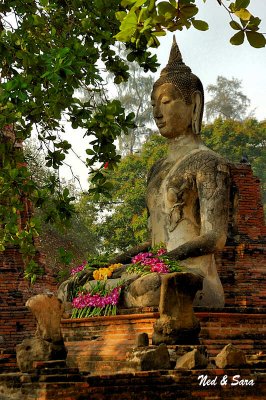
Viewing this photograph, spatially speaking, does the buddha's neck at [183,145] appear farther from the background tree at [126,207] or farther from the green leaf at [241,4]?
the background tree at [126,207]

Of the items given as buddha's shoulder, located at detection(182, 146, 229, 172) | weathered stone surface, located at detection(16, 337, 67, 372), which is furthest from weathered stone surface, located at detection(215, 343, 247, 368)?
buddha's shoulder, located at detection(182, 146, 229, 172)

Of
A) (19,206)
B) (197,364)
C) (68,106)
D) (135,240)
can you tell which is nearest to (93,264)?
(19,206)

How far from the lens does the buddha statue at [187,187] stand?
691cm

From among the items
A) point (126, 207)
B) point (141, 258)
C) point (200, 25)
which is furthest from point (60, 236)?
point (200, 25)

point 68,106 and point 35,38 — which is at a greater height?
point 35,38

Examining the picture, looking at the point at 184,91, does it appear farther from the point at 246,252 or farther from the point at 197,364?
the point at 246,252

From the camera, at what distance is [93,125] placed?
714 centimetres

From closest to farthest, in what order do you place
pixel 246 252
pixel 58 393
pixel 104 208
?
pixel 58 393
pixel 246 252
pixel 104 208

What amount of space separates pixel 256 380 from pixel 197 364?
1.79 feet

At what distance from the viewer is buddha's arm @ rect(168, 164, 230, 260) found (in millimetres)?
6820

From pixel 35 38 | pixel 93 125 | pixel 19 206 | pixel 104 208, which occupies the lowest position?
pixel 19 206

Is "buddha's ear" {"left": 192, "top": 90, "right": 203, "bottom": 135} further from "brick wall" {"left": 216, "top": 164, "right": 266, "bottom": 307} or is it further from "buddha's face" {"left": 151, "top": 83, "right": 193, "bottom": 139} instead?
"brick wall" {"left": 216, "top": 164, "right": 266, "bottom": 307}

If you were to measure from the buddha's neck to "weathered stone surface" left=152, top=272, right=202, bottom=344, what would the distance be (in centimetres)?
202

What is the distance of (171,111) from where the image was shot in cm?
751
